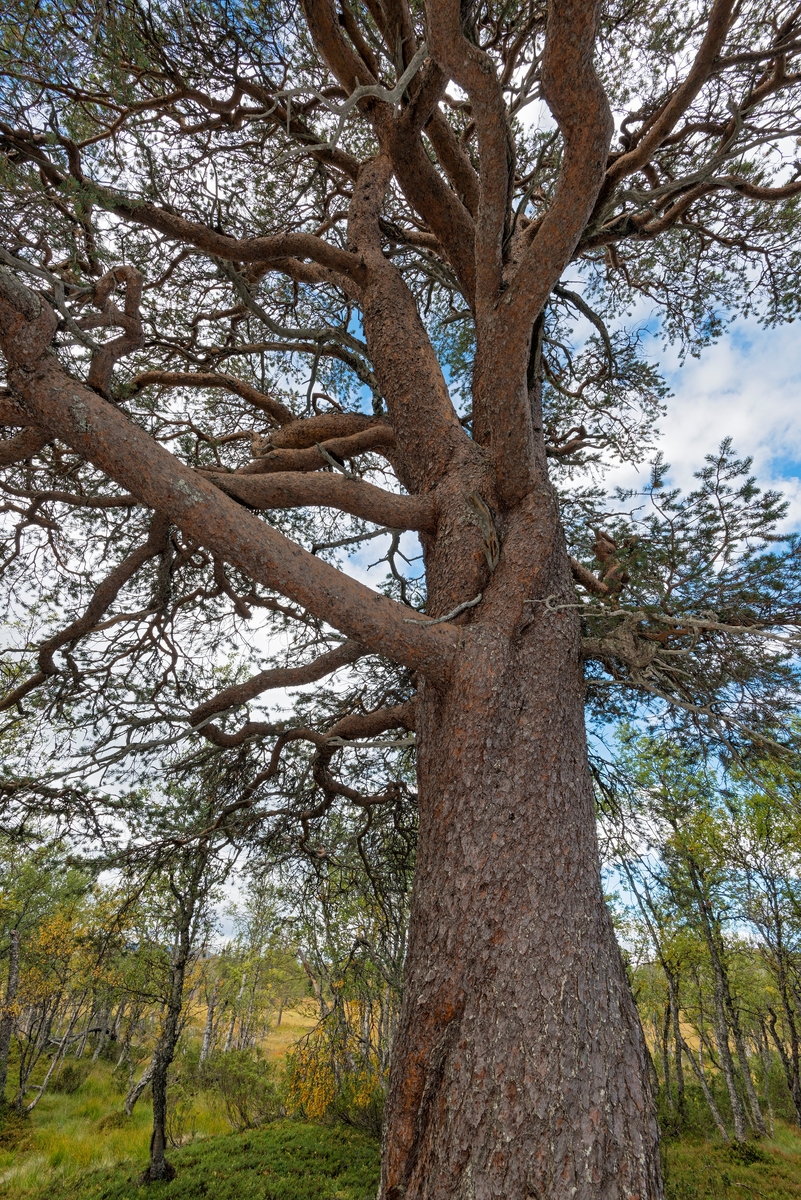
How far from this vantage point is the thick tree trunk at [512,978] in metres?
1.32

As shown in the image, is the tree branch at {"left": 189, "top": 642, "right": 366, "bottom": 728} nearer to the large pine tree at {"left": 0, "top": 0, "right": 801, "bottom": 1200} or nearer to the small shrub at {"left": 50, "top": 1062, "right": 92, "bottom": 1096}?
the large pine tree at {"left": 0, "top": 0, "right": 801, "bottom": 1200}

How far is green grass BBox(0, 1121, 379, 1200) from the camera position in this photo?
20.8ft

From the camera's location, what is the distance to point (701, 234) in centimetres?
470

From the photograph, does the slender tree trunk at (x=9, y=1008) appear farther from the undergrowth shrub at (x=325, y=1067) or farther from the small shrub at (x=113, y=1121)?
the undergrowth shrub at (x=325, y=1067)

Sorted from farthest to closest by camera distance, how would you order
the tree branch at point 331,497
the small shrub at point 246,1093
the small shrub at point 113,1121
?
the small shrub at point 113,1121, the small shrub at point 246,1093, the tree branch at point 331,497

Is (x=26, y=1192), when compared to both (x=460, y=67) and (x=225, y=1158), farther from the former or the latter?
(x=460, y=67)

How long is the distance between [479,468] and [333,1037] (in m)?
4.53

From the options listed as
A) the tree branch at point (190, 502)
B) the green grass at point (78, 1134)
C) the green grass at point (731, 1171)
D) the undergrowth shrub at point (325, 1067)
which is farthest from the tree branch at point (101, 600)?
the green grass at point (78, 1134)

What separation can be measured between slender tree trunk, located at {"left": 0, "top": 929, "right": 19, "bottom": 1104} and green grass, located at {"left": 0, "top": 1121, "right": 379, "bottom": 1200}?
5161 mm

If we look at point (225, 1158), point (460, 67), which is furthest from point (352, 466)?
point (225, 1158)

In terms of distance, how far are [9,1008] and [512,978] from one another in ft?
52.9

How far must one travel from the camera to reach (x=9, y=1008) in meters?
12.1

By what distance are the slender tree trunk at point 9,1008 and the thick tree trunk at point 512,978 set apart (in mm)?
15144

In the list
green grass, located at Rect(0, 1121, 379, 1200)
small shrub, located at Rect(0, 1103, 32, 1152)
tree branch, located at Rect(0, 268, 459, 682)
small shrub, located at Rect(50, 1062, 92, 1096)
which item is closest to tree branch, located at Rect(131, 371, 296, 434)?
tree branch, located at Rect(0, 268, 459, 682)
